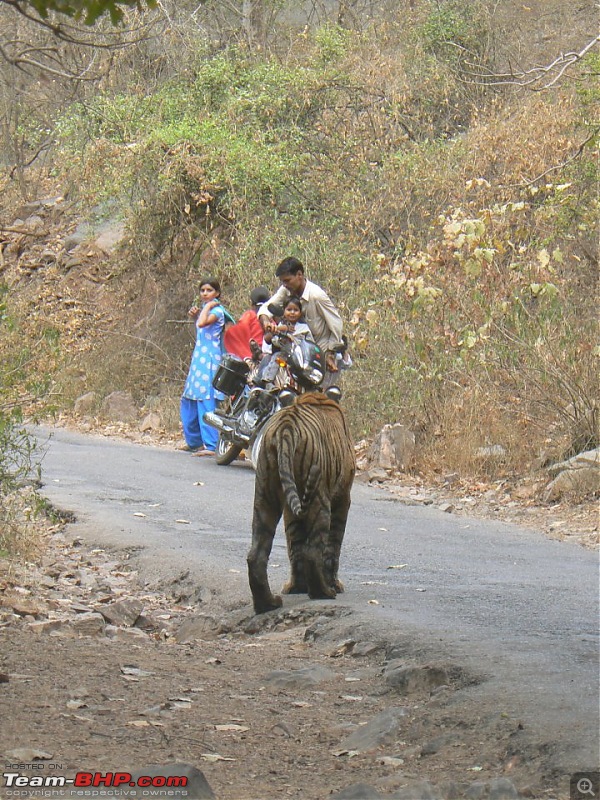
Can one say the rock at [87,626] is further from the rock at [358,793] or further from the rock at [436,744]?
the rock at [358,793]

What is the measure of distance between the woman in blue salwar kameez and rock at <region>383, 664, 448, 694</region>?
10.9 meters

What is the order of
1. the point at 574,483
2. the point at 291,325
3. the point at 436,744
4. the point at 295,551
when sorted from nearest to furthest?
the point at 436,744, the point at 295,551, the point at 291,325, the point at 574,483

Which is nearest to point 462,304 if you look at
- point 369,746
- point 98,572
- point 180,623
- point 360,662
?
point 98,572

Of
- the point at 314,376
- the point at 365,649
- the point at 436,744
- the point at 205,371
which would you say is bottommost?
the point at 365,649

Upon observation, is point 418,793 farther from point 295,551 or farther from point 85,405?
point 85,405

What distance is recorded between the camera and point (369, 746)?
4785 mm

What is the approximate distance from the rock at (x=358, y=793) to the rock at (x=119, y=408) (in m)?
17.8

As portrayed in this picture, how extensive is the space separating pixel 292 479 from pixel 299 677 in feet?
4.56

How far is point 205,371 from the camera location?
16.7 metres

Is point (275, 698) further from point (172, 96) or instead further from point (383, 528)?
point (172, 96)

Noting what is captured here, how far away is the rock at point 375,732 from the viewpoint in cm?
481

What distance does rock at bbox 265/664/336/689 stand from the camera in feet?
19.0

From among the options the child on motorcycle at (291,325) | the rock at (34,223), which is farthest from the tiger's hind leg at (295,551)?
the rock at (34,223)

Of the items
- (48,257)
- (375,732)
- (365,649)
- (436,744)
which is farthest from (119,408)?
(436,744)
